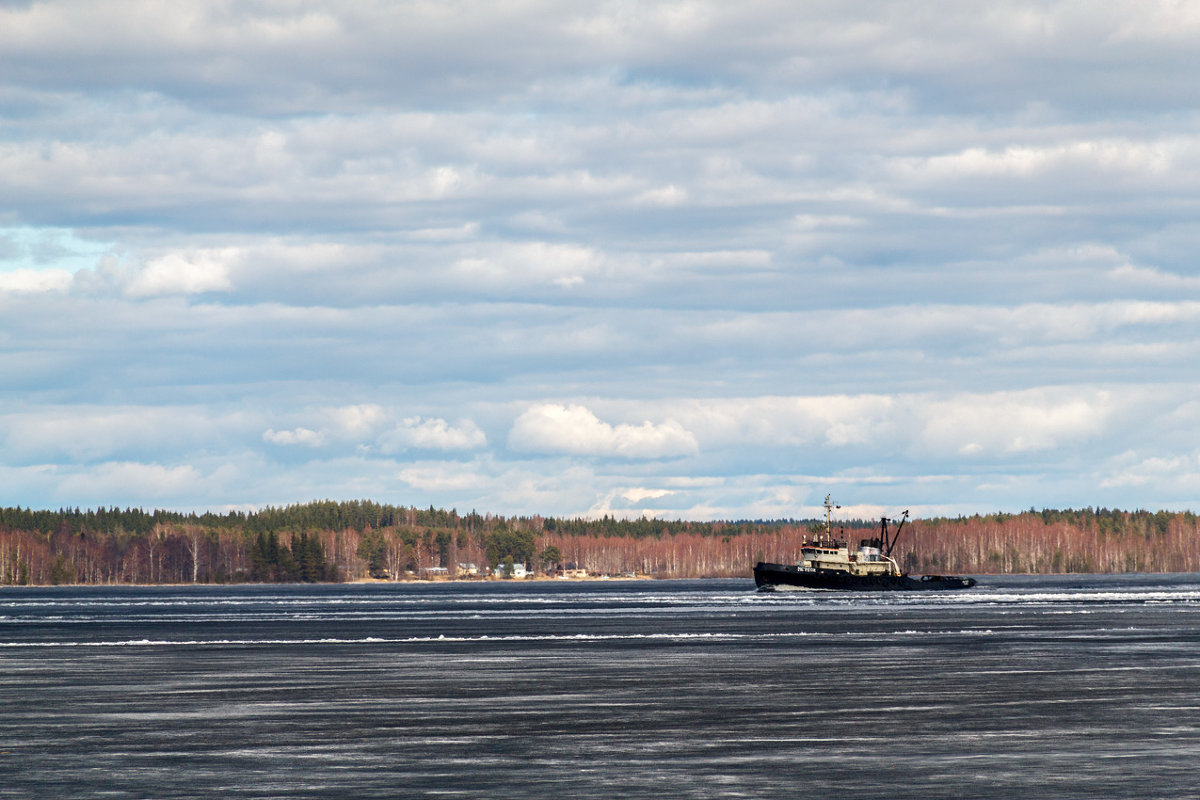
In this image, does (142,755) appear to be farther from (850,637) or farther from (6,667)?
(850,637)

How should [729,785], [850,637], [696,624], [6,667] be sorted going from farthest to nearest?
[696,624]
[850,637]
[6,667]
[729,785]

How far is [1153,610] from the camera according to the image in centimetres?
12838

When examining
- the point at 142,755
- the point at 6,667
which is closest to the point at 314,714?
the point at 142,755

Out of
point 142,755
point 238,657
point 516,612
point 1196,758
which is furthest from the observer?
point 516,612

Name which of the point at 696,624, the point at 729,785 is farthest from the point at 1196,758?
the point at 696,624

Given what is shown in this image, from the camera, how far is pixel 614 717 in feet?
147

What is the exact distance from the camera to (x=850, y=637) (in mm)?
86750

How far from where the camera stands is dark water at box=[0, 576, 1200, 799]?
107 feet

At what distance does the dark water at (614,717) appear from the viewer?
107 ft

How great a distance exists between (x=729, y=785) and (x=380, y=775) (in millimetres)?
7244

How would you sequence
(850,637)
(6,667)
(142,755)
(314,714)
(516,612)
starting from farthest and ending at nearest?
(516,612)
(850,637)
(6,667)
(314,714)
(142,755)

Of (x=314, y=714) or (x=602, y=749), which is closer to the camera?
(x=602, y=749)

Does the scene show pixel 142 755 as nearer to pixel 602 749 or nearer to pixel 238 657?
pixel 602 749

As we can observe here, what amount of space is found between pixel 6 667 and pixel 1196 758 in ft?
168
